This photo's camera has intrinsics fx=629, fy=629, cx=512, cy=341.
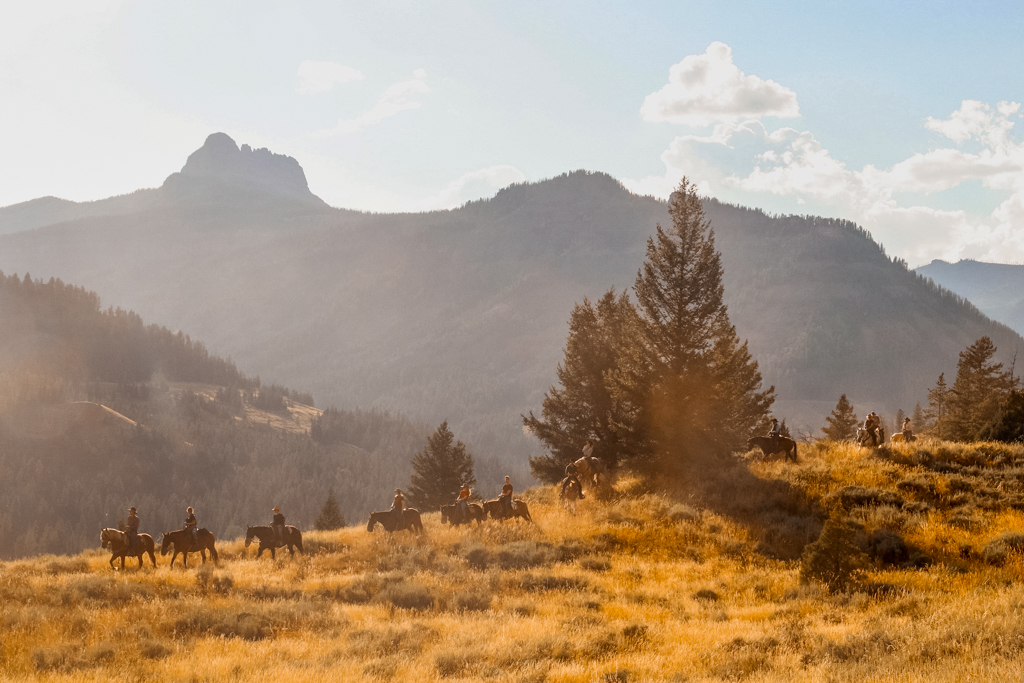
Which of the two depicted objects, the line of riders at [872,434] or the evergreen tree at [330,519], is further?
the evergreen tree at [330,519]

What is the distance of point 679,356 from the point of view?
27.6m

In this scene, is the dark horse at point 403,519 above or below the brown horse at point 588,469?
below

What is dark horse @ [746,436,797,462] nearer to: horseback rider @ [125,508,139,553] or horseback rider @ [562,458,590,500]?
horseback rider @ [562,458,590,500]

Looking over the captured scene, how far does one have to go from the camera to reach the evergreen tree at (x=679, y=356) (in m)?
27.0

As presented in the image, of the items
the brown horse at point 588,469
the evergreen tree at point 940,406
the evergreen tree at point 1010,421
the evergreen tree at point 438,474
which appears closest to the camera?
the brown horse at point 588,469

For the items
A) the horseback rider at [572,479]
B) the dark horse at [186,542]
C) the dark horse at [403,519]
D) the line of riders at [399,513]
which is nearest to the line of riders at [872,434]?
the line of riders at [399,513]

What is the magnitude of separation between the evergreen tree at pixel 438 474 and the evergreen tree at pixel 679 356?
24.0m

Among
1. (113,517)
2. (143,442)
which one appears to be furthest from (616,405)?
(143,442)

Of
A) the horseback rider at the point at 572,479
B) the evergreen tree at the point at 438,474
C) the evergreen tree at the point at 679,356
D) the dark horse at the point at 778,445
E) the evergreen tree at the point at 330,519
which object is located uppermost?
the evergreen tree at the point at 679,356

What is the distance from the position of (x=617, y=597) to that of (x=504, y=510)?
31.9 feet

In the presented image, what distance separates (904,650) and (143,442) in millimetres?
228394

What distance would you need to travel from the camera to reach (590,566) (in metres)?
18.2

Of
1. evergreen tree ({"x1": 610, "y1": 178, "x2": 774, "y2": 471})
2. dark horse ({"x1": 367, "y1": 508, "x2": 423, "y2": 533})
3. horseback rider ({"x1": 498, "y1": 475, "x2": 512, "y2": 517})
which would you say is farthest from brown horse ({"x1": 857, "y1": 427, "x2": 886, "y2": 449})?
dark horse ({"x1": 367, "y1": 508, "x2": 423, "y2": 533})

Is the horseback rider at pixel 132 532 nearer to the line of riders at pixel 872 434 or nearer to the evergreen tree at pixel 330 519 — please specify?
the line of riders at pixel 872 434
